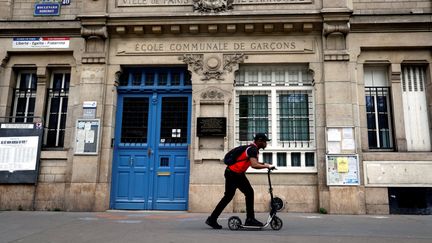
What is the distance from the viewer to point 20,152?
9.98 m

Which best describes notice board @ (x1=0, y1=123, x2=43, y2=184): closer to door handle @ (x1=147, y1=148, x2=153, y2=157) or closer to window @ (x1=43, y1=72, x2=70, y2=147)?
window @ (x1=43, y1=72, x2=70, y2=147)

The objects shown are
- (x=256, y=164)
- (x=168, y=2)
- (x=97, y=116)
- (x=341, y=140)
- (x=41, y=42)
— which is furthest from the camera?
(x=41, y=42)

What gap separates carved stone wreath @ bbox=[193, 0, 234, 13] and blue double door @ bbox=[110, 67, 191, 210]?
2487mm

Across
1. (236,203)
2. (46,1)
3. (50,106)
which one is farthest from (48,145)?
(236,203)

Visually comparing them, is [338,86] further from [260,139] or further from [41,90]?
[41,90]

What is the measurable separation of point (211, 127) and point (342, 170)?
3669 millimetres

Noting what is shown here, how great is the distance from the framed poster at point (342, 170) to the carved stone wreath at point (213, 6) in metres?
5.10

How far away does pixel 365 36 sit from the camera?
9.88 meters

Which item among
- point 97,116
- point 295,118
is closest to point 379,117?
point 295,118

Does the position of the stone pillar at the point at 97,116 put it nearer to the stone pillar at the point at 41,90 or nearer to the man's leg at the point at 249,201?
the stone pillar at the point at 41,90

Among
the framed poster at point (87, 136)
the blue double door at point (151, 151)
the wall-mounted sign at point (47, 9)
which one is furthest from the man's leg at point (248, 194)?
the wall-mounted sign at point (47, 9)

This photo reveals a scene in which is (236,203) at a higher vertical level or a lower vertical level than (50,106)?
lower

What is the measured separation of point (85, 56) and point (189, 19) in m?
3.26

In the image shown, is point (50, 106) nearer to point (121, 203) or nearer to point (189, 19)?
point (121, 203)
